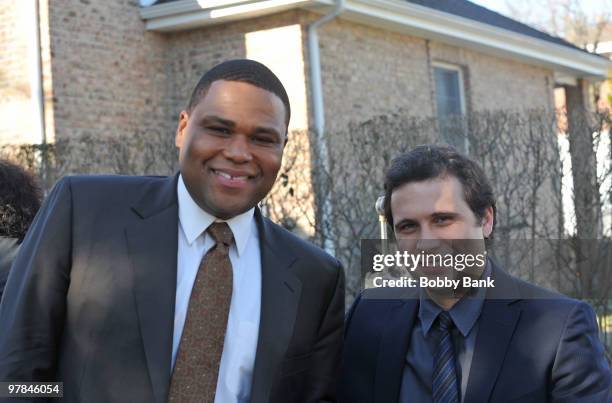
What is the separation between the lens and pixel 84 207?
309cm

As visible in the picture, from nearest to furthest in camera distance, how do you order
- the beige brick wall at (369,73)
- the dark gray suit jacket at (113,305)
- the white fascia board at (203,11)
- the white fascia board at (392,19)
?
the dark gray suit jacket at (113,305) → the white fascia board at (203,11) → the white fascia board at (392,19) → the beige brick wall at (369,73)

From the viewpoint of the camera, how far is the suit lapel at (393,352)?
3270 millimetres

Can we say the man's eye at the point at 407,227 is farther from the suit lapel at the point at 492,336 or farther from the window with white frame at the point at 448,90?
the window with white frame at the point at 448,90

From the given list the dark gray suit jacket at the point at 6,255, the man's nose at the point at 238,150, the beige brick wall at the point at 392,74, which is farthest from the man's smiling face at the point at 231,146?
the beige brick wall at the point at 392,74

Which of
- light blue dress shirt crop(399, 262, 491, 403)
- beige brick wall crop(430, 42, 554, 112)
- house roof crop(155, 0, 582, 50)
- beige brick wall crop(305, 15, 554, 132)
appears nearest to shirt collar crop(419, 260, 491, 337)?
light blue dress shirt crop(399, 262, 491, 403)

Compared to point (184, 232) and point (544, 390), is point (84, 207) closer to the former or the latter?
point (184, 232)

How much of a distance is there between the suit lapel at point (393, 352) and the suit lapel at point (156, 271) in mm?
751

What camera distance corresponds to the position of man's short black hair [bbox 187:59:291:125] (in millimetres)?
3094

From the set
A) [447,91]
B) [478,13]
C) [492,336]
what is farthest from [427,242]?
[478,13]

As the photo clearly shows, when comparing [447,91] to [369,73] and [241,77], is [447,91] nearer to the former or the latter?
[369,73]

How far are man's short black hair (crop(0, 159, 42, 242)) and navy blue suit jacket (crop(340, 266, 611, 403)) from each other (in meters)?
1.78

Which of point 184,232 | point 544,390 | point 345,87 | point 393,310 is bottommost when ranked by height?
point 544,390

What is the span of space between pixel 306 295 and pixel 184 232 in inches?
18.5

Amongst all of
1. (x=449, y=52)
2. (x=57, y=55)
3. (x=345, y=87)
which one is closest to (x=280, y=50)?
(x=345, y=87)
